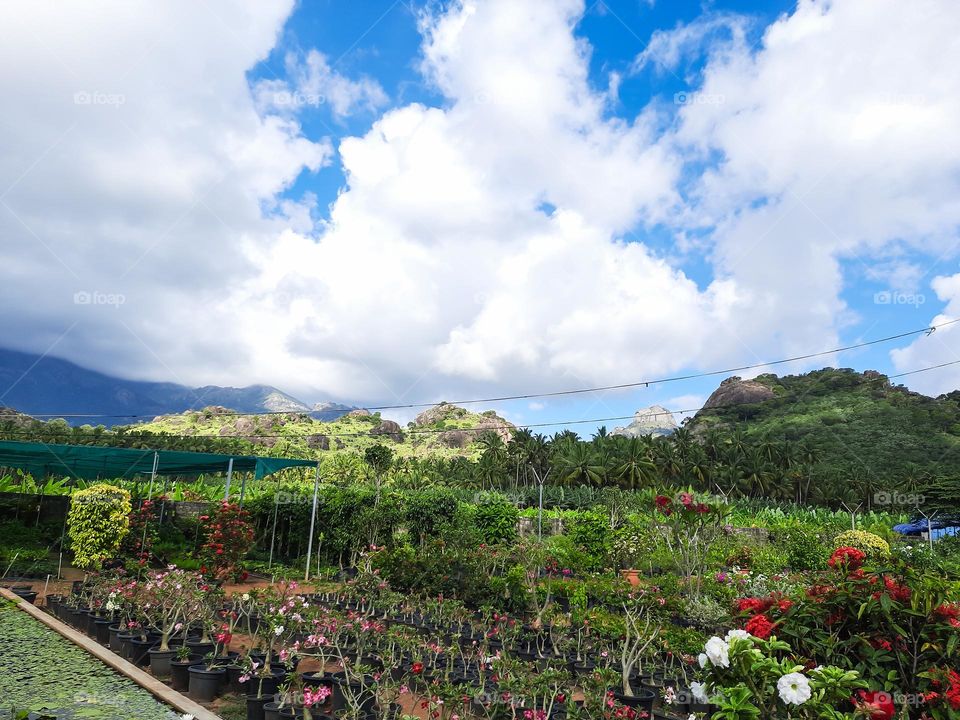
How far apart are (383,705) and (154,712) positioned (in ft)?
7.47

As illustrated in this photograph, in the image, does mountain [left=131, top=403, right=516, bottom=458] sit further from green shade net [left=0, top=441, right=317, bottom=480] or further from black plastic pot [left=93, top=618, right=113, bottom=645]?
black plastic pot [left=93, top=618, right=113, bottom=645]

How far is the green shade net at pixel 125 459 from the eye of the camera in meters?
12.2

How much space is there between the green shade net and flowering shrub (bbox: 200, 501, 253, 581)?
126 cm

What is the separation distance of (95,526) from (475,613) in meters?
7.48

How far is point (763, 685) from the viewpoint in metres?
2.75

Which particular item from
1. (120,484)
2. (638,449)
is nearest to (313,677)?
(120,484)

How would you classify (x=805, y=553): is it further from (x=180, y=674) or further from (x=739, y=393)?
(x=739, y=393)

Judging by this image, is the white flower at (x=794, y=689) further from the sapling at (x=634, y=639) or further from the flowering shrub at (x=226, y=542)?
the flowering shrub at (x=226, y=542)

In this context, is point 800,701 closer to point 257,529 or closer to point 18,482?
point 257,529

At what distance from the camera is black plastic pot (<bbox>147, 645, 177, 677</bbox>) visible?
612cm

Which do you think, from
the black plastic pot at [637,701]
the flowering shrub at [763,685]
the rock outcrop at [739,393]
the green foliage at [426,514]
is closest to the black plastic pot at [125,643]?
the black plastic pot at [637,701]

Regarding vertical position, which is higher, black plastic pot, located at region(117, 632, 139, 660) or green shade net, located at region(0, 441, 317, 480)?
green shade net, located at region(0, 441, 317, 480)

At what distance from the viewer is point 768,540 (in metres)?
22.2

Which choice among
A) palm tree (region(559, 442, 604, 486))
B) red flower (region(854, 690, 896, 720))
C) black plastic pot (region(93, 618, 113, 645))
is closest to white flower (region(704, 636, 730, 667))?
red flower (region(854, 690, 896, 720))
